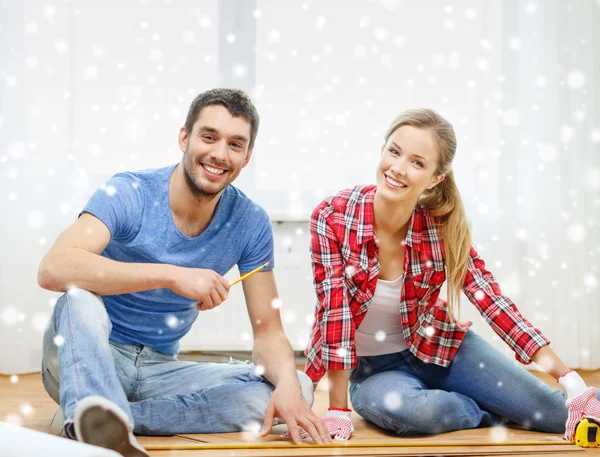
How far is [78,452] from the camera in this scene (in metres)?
0.90

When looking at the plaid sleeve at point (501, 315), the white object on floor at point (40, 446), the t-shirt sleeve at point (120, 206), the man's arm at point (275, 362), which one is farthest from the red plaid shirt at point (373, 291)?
the white object on floor at point (40, 446)

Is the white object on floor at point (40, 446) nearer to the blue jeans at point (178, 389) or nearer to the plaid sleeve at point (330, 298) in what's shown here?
the blue jeans at point (178, 389)

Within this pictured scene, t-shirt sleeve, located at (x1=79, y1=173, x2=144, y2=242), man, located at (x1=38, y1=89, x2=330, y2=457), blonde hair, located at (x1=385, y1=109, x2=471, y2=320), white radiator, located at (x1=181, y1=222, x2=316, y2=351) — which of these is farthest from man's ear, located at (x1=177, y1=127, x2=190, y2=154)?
white radiator, located at (x1=181, y1=222, x2=316, y2=351)

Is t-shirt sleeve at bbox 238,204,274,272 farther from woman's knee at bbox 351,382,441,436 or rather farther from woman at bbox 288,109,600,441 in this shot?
woman's knee at bbox 351,382,441,436

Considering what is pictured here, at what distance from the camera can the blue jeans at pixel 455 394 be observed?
150 centimetres

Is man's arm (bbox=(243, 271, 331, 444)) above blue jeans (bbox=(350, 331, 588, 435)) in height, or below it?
Result: above

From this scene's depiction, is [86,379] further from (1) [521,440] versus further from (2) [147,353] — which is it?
(1) [521,440]

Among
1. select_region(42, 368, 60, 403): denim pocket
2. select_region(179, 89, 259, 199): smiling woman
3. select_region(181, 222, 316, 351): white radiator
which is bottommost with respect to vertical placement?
select_region(181, 222, 316, 351): white radiator

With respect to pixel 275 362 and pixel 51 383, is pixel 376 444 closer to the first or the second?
pixel 275 362

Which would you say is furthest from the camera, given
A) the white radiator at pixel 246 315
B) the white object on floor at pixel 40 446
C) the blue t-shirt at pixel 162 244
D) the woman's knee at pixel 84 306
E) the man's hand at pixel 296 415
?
the white radiator at pixel 246 315

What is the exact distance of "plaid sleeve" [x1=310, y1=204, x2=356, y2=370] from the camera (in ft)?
4.83

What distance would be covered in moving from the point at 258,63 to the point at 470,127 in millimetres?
888

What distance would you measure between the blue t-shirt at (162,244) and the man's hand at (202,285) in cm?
21

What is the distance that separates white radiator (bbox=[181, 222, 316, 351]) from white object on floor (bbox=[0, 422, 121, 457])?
1591 mm
